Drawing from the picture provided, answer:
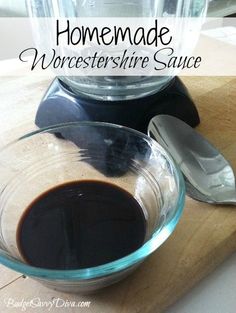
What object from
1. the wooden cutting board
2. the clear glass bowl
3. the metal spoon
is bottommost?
the wooden cutting board

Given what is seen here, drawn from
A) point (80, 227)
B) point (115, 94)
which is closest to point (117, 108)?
point (115, 94)

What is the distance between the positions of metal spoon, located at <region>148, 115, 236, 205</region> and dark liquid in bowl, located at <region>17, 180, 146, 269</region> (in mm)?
74

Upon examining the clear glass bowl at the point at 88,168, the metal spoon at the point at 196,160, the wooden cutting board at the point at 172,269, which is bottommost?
the wooden cutting board at the point at 172,269

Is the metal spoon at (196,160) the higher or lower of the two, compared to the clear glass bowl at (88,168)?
lower

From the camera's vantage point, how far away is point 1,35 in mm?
858

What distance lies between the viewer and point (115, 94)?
411mm

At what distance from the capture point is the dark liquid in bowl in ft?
0.99

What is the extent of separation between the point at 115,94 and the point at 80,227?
5.7 inches

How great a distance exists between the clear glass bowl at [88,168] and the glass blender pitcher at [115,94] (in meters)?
0.03

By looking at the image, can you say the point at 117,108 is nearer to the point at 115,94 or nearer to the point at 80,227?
the point at 115,94

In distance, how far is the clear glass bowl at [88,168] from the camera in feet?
1.06

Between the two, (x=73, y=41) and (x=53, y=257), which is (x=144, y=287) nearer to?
(x=53, y=257)

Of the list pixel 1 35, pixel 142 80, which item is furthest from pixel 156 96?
pixel 1 35

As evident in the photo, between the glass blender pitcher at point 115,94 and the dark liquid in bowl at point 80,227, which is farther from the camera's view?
the glass blender pitcher at point 115,94
